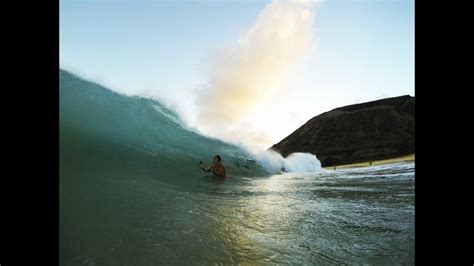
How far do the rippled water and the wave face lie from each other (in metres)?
0.17

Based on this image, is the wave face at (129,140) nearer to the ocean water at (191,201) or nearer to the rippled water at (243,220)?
the ocean water at (191,201)

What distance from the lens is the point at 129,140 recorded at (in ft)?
10.8

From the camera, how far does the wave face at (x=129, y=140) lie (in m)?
3.14

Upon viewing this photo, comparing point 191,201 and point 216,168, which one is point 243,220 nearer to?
point 191,201

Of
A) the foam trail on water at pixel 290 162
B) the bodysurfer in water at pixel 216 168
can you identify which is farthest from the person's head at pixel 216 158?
the foam trail on water at pixel 290 162

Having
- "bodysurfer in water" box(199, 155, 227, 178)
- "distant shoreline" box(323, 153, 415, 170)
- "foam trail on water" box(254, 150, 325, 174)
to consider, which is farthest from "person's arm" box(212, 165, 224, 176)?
"distant shoreline" box(323, 153, 415, 170)

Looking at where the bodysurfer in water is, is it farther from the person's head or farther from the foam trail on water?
the foam trail on water

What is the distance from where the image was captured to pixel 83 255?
239 centimetres

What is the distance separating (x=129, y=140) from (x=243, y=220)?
5.30ft
